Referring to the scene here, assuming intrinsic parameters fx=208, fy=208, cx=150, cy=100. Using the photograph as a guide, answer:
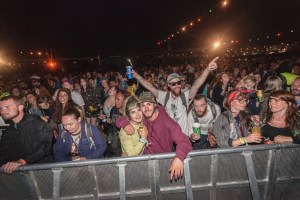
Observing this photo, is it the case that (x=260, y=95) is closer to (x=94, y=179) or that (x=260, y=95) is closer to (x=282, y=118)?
(x=282, y=118)

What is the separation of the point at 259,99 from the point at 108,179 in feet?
12.8

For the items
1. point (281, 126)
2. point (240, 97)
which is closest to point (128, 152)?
point (240, 97)

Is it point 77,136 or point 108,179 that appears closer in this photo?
point 108,179

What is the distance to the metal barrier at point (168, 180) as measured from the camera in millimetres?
2801

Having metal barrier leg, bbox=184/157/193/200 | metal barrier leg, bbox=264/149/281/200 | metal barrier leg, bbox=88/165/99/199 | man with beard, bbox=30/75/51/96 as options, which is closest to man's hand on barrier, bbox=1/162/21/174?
metal barrier leg, bbox=88/165/99/199

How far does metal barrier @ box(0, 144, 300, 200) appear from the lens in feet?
9.19

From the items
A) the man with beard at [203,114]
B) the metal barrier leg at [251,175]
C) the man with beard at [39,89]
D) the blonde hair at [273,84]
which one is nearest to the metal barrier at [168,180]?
the metal barrier leg at [251,175]

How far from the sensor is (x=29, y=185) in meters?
2.90

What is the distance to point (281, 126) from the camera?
11.3 feet

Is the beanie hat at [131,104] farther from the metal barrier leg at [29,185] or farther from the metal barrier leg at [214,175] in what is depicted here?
the metal barrier leg at [29,185]

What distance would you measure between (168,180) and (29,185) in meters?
1.95

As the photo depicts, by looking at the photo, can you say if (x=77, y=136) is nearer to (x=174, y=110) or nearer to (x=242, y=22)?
(x=174, y=110)

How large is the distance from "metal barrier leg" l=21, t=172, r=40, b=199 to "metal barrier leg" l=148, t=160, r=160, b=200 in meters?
1.65

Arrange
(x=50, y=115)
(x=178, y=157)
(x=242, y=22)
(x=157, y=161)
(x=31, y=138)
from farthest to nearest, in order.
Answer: (x=242, y=22) < (x=50, y=115) < (x=31, y=138) < (x=157, y=161) < (x=178, y=157)
